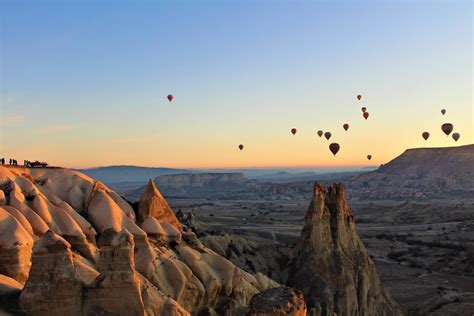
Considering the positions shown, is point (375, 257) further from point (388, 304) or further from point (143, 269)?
point (143, 269)

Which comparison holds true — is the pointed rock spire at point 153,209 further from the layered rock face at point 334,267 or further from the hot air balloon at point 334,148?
the hot air balloon at point 334,148

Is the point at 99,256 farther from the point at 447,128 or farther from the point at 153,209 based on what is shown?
the point at 447,128

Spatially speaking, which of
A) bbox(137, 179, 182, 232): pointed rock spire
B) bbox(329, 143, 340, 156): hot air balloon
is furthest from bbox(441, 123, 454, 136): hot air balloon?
bbox(137, 179, 182, 232): pointed rock spire

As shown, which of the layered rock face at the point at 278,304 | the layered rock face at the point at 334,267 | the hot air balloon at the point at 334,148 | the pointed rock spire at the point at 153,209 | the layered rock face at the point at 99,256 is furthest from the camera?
the hot air balloon at the point at 334,148

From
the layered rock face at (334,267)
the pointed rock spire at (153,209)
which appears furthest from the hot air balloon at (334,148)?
the pointed rock spire at (153,209)

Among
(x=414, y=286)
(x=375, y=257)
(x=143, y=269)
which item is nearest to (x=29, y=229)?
(x=143, y=269)

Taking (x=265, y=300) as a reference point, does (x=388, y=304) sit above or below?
below

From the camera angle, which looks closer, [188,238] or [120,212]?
[120,212]
